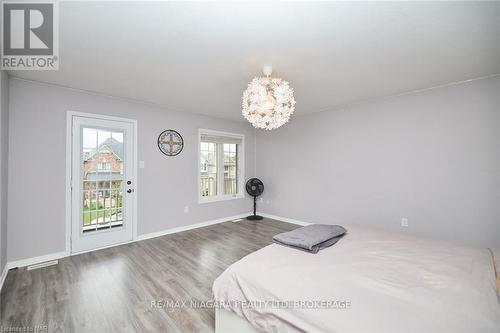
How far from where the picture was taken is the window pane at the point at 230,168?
5.23m

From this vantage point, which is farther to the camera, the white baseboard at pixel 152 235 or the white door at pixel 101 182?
the white door at pixel 101 182

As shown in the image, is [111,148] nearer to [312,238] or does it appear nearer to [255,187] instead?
[255,187]

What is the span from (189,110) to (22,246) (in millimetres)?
3173

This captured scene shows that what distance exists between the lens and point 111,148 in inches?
136

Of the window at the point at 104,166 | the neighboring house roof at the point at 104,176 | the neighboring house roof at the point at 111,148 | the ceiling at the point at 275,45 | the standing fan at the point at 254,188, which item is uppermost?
the ceiling at the point at 275,45

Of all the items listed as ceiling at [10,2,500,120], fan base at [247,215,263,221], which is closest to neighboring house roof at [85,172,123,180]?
ceiling at [10,2,500,120]

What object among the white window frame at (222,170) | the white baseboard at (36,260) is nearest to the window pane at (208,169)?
the white window frame at (222,170)

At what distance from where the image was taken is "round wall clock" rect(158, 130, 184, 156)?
157 inches

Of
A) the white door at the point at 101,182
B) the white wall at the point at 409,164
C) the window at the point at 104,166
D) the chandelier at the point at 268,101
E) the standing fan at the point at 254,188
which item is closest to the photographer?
the chandelier at the point at 268,101

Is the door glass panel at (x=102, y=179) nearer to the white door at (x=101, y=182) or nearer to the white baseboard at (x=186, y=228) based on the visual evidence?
the white door at (x=101, y=182)

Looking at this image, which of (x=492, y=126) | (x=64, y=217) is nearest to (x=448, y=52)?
(x=492, y=126)

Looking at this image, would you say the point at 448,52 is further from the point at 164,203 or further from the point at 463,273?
the point at 164,203

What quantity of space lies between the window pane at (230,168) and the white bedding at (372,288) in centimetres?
353

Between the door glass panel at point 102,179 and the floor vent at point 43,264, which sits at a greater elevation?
the door glass panel at point 102,179
